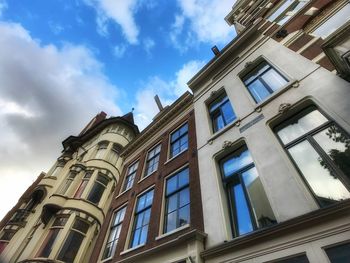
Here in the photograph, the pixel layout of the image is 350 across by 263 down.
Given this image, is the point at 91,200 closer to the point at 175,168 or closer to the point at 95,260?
the point at 95,260

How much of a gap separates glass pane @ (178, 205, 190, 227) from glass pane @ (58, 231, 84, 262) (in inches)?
411

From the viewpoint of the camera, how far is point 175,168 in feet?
36.0

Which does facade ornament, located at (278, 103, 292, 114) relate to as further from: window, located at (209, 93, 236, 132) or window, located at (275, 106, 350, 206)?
window, located at (209, 93, 236, 132)

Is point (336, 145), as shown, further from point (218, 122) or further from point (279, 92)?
point (218, 122)

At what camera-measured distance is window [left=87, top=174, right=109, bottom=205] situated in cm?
1834

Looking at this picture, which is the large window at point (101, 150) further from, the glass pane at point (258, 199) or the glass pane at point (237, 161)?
the glass pane at point (258, 199)

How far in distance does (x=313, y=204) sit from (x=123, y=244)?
8.46m

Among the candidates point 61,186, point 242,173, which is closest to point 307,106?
point 242,173

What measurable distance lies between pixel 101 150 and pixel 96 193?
518cm

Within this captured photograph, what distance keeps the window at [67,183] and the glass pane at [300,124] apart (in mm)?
18285

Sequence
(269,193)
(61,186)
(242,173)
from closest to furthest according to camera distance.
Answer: (269,193)
(242,173)
(61,186)

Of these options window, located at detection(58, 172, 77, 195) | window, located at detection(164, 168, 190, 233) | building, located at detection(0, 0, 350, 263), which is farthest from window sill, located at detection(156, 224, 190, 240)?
window, located at detection(58, 172, 77, 195)

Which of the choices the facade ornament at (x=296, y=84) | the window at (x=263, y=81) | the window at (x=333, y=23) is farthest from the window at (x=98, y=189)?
the window at (x=333, y=23)

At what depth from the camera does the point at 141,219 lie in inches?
426
